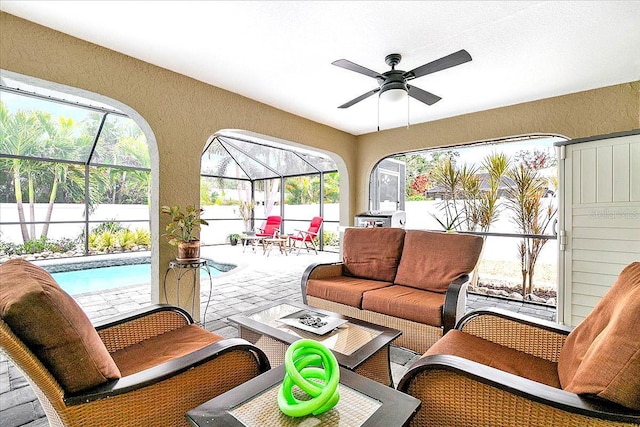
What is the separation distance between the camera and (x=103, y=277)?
6078 mm

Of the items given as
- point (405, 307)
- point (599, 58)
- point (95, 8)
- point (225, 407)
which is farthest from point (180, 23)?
point (599, 58)

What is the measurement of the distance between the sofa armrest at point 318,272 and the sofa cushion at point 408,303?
2.17ft

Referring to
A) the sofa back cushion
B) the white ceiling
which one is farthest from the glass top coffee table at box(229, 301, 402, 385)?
the white ceiling

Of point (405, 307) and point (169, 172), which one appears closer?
point (405, 307)

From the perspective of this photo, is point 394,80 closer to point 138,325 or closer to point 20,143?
point 138,325

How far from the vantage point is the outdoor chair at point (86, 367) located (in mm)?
956

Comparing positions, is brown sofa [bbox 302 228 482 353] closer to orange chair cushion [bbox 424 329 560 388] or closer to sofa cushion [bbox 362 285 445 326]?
sofa cushion [bbox 362 285 445 326]

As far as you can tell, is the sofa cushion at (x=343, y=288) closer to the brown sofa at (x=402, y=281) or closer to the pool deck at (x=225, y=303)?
the brown sofa at (x=402, y=281)

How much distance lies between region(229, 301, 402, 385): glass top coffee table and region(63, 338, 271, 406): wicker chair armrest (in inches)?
14.7

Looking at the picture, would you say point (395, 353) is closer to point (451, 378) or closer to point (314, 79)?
point (451, 378)

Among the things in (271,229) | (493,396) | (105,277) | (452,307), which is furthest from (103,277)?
(493,396)

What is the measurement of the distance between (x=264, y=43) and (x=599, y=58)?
3052 millimetres

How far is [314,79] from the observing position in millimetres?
3334

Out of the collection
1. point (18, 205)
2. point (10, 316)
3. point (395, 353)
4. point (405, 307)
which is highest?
point (18, 205)
